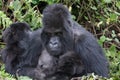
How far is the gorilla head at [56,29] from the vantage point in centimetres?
504

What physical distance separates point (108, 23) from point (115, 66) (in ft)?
2.62

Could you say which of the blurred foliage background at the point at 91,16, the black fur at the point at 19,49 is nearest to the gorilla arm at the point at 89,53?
the black fur at the point at 19,49

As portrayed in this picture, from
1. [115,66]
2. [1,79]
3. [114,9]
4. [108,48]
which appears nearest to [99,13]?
[114,9]

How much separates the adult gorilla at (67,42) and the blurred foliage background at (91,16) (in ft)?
2.64

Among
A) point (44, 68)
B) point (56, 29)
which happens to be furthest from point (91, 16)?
point (56, 29)

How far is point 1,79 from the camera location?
423 centimetres

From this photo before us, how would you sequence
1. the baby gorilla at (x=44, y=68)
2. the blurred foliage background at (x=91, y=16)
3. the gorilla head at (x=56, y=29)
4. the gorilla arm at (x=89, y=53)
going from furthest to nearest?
the blurred foliage background at (x=91, y=16) < the baby gorilla at (x=44, y=68) < the gorilla arm at (x=89, y=53) < the gorilla head at (x=56, y=29)

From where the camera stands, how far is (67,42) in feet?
16.9

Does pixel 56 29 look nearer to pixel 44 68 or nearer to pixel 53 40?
pixel 53 40

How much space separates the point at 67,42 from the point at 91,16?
5.83ft

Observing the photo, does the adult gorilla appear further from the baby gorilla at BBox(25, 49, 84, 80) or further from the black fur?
the black fur

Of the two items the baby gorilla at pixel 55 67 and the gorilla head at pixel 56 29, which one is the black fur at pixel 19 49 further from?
the gorilla head at pixel 56 29

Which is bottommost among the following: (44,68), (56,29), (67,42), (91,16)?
(44,68)

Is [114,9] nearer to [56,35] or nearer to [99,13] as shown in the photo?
[99,13]
